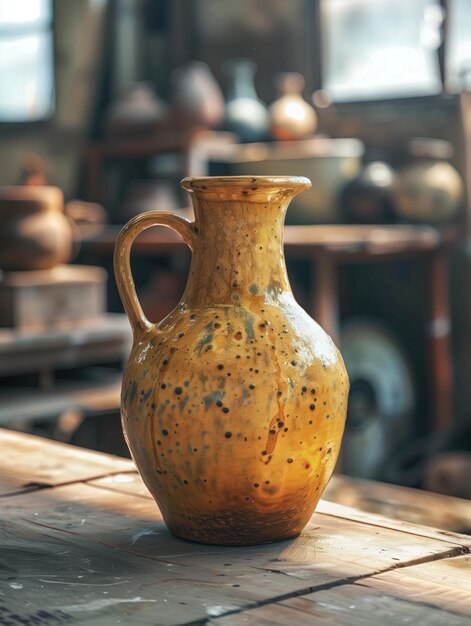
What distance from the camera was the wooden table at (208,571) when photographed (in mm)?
968

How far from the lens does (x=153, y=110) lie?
5.29m

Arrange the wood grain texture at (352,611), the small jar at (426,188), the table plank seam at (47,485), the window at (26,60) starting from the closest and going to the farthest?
1. the wood grain texture at (352,611)
2. the table plank seam at (47,485)
3. the small jar at (426,188)
4. the window at (26,60)

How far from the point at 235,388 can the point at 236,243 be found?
16cm

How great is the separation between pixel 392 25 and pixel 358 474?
2.04 m

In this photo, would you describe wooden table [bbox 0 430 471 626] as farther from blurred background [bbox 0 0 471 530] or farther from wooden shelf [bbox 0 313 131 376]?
blurred background [bbox 0 0 471 530]

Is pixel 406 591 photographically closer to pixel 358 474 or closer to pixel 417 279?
pixel 358 474

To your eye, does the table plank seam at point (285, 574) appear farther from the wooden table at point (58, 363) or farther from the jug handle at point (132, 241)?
the wooden table at point (58, 363)

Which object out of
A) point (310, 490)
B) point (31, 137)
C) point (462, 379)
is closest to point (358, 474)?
point (462, 379)

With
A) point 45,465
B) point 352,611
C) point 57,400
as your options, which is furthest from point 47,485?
point 57,400

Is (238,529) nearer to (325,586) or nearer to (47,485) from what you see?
(325,586)

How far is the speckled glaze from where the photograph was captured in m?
1.13

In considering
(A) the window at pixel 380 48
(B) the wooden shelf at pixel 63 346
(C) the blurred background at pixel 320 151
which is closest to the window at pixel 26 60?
(C) the blurred background at pixel 320 151

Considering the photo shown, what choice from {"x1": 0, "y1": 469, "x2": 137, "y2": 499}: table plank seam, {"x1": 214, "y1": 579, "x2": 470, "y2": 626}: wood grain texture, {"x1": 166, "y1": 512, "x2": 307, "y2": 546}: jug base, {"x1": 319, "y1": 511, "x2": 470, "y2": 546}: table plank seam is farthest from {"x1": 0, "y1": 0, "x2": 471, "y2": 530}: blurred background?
{"x1": 214, "y1": 579, "x2": 470, "y2": 626}: wood grain texture

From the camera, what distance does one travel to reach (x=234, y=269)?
1187 mm
